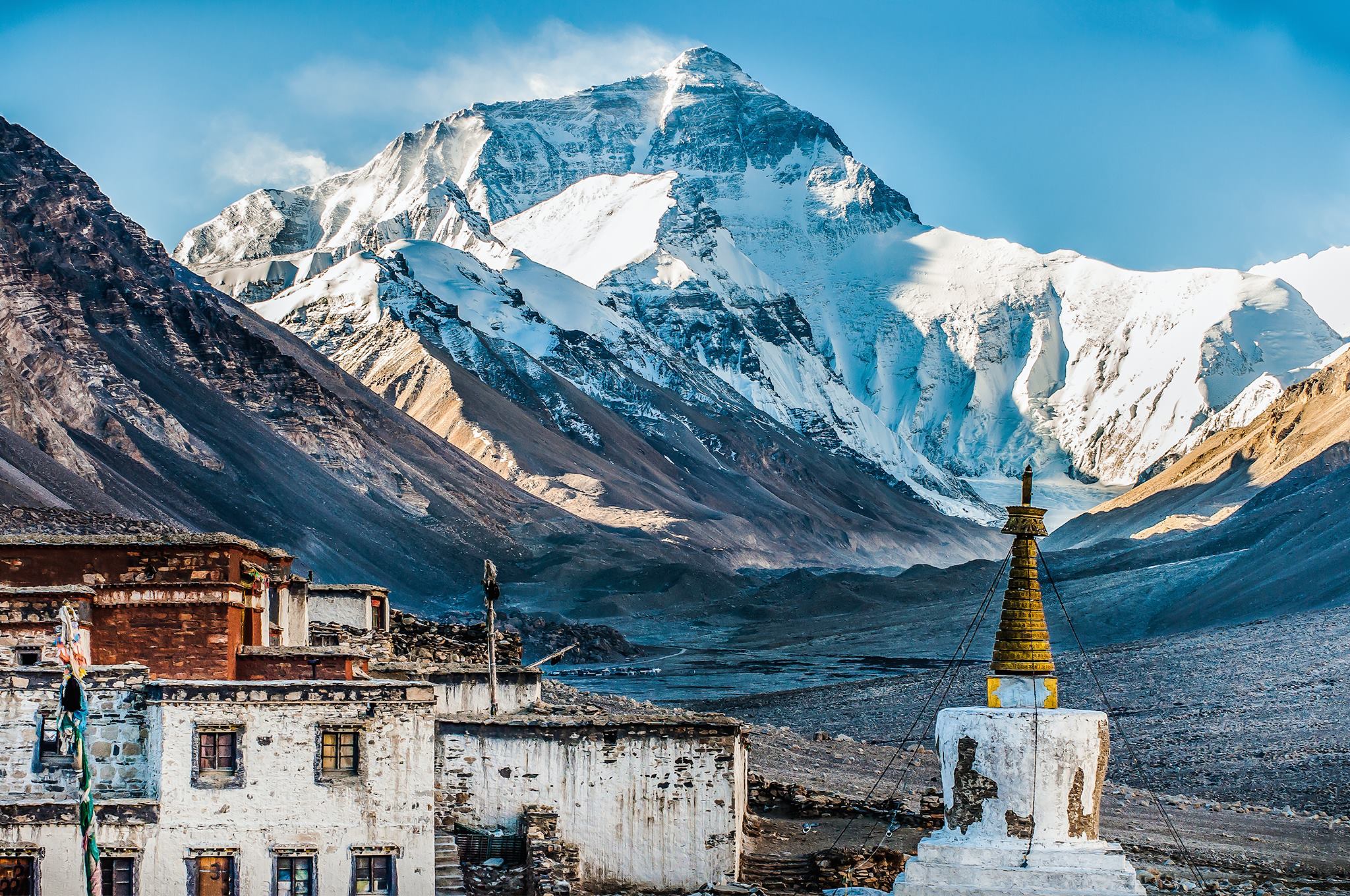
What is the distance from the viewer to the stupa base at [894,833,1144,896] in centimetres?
1814

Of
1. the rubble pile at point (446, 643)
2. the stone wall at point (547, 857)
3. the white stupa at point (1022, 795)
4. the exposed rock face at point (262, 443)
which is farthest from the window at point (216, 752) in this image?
the exposed rock face at point (262, 443)

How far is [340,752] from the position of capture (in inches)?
899

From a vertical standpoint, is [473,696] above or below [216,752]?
above

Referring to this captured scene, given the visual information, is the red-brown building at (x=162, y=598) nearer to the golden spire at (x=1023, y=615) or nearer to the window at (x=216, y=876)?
the window at (x=216, y=876)

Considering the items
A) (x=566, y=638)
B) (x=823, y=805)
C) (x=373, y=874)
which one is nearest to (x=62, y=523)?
(x=566, y=638)

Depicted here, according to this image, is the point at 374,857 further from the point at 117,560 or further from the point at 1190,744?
the point at 1190,744

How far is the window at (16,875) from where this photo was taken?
22172mm

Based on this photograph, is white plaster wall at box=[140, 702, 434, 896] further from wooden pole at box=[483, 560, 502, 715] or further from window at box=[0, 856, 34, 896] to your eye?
wooden pole at box=[483, 560, 502, 715]

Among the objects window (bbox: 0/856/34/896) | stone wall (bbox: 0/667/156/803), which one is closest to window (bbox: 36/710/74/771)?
stone wall (bbox: 0/667/156/803)

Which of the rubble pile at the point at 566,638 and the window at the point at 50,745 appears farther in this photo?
the rubble pile at the point at 566,638

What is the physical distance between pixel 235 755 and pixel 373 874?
2.32 metres

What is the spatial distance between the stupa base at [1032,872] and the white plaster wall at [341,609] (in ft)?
72.4

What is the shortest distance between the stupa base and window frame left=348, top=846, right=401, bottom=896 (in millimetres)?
7455

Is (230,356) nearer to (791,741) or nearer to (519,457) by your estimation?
(519,457)
